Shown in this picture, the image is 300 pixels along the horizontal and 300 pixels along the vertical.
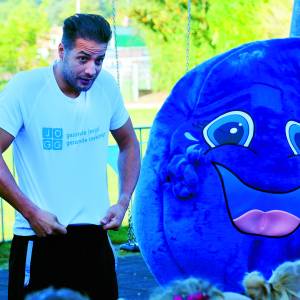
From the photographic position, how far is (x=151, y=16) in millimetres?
Answer: 40562

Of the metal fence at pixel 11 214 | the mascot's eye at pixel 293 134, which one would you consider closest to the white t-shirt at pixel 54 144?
the mascot's eye at pixel 293 134

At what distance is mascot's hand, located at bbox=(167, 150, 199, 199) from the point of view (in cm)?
500

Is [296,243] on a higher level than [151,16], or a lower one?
higher

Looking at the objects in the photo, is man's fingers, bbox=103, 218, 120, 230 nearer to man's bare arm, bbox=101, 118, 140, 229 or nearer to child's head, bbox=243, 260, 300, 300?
man's bare arm, bbox=101, 118, 140, 229

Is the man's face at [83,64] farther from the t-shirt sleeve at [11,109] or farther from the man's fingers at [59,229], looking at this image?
the man's fingers at [59,229]

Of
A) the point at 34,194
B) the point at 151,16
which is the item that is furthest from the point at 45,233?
the point at 151,16

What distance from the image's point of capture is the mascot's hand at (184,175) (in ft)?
16.4

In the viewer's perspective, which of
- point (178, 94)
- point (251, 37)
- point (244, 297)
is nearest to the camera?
point (244, 297)

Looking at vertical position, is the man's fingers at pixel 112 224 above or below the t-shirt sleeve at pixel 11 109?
below

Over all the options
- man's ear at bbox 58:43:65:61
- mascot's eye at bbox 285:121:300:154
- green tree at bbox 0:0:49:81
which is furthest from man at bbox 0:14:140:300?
green tree at bbox 0:0:49:81

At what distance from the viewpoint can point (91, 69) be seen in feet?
13.2

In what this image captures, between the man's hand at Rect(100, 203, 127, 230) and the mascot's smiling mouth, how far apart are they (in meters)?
0.96

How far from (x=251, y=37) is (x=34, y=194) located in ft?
94.4

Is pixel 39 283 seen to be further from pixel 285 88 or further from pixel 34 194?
pixel 285 88
